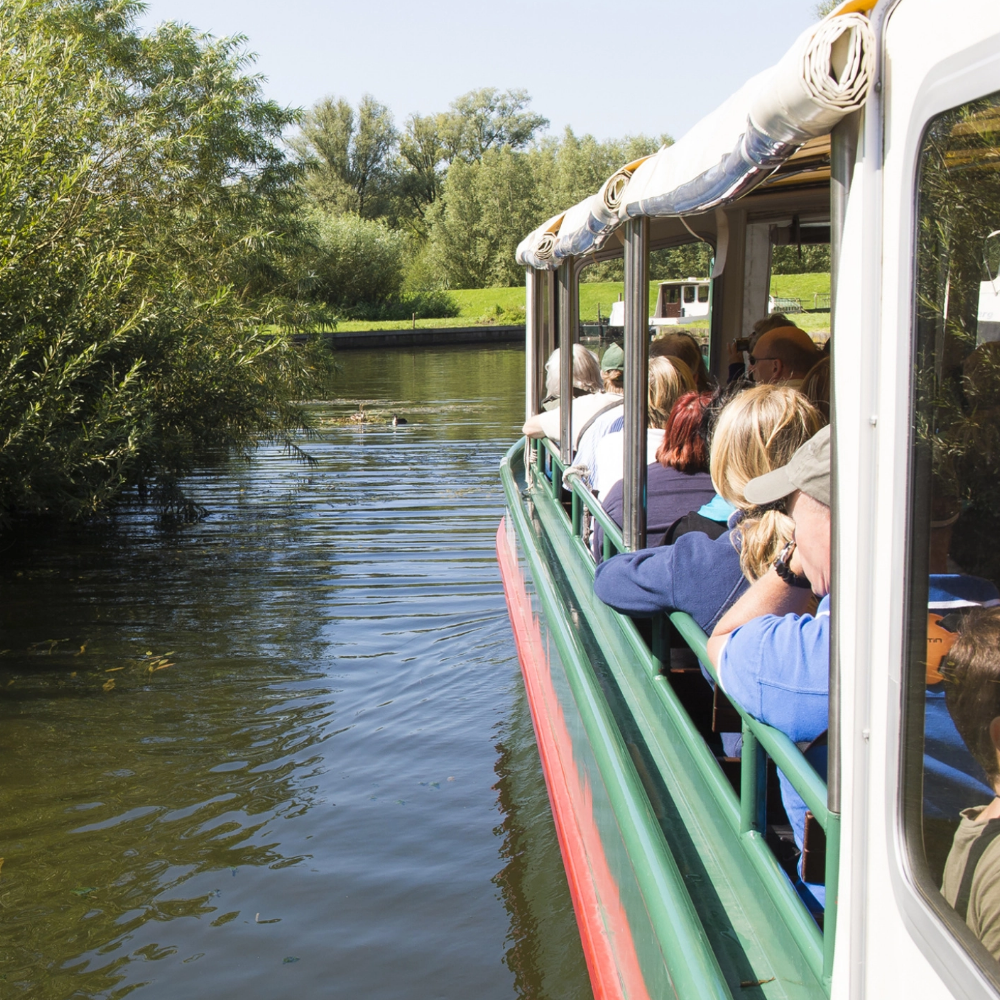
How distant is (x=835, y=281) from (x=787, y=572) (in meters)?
0.82

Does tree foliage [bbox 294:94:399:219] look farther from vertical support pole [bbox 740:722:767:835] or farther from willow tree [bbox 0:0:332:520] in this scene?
vertical support pole [bbox 740:722:767:835]

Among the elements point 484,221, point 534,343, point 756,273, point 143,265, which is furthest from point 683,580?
point 484,221

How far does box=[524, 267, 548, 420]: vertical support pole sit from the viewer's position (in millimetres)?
6559

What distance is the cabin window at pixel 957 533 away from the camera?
1227 millimetres

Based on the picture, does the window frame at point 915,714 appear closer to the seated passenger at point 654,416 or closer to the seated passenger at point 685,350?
the seated passenger at point 654,416

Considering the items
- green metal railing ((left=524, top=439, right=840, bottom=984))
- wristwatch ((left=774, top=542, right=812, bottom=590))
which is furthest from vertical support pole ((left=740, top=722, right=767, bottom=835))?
wristwatch ((left=774, top=542, right=812, bottom=590))

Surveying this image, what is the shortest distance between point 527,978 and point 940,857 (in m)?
2.76

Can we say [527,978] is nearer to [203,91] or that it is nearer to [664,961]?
[664,961]

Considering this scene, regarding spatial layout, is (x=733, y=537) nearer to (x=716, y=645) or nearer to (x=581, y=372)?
(x=716, y=645)

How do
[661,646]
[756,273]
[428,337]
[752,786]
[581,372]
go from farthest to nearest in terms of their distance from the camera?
Result: [428,337]
[756,273]
[581,372]
[661,646]
[752,786]

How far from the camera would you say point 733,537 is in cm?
245

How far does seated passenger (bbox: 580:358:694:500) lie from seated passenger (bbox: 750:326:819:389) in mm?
911

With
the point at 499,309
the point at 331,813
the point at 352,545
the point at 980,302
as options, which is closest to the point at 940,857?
the point at 980,302

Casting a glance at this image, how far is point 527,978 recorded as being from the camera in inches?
149
